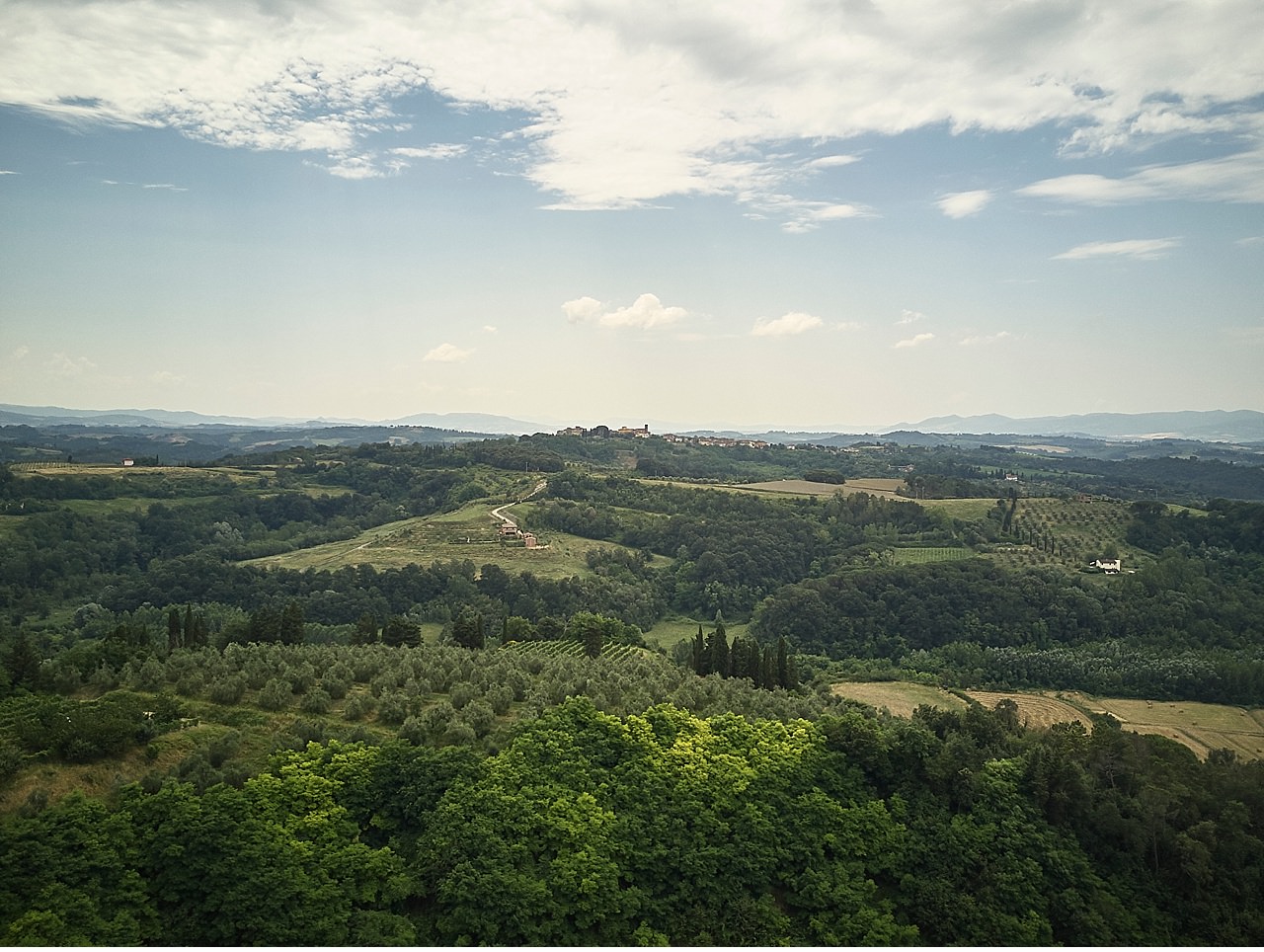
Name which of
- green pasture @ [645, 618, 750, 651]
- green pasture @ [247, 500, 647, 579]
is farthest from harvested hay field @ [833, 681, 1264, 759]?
green pasture @ [247, 500, 647, 579]

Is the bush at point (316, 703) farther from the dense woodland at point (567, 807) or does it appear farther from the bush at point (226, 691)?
the bush at point (226, 691)

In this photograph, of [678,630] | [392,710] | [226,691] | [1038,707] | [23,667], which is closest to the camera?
[23,667]

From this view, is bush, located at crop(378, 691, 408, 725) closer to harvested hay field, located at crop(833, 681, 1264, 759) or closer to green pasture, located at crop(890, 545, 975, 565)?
harvested hay field, located at crop(833, 681, 1264, 759)

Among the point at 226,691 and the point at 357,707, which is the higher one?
the point at 226,691

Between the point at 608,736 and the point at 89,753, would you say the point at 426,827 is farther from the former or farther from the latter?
the point at 89,753

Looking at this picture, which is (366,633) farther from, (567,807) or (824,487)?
(824,487)

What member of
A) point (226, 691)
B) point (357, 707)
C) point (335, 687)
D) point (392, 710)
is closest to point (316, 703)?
point (357, 707)

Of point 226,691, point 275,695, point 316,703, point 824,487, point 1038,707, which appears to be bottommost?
point 1038,707

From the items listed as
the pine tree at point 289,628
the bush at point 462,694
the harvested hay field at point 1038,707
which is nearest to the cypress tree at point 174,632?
the pine tree at point 289,628

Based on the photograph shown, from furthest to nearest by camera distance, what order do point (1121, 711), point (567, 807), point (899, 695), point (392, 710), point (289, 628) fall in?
point (899, 695) < point (1121, 711) < point (289, 628) < point (392, 710) < point (567, 807)

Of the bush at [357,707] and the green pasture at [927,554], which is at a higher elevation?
the bush at [357,707]

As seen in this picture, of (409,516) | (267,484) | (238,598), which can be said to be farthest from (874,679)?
(267,484)
